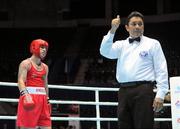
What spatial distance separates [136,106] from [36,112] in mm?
1450

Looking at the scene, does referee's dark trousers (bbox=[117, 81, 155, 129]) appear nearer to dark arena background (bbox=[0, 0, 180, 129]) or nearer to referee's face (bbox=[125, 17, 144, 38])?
referee's face (bbox=[125, 17, 144, 38])

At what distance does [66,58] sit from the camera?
63.4ft

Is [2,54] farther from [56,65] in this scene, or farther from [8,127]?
[8,127]

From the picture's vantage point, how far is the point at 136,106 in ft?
11.3

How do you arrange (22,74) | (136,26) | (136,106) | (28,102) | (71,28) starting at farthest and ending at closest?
(71,28) < (22,74) < (28,102) < (136,26) < (136,106)

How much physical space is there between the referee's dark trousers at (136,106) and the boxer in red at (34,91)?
1.26m

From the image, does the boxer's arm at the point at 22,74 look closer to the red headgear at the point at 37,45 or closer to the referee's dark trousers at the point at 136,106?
the red headgear at the point at 37,45

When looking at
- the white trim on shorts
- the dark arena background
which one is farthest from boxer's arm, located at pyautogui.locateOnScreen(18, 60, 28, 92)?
the dark arena background

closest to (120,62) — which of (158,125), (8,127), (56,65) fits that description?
(158,125)

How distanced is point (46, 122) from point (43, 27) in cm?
1751

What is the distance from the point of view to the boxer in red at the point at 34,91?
14.9ft

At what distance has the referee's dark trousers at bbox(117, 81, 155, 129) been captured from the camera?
135 inches

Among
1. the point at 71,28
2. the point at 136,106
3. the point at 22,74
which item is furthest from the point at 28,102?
the point at 71,28

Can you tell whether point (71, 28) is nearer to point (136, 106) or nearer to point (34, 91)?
point (34, 91)
